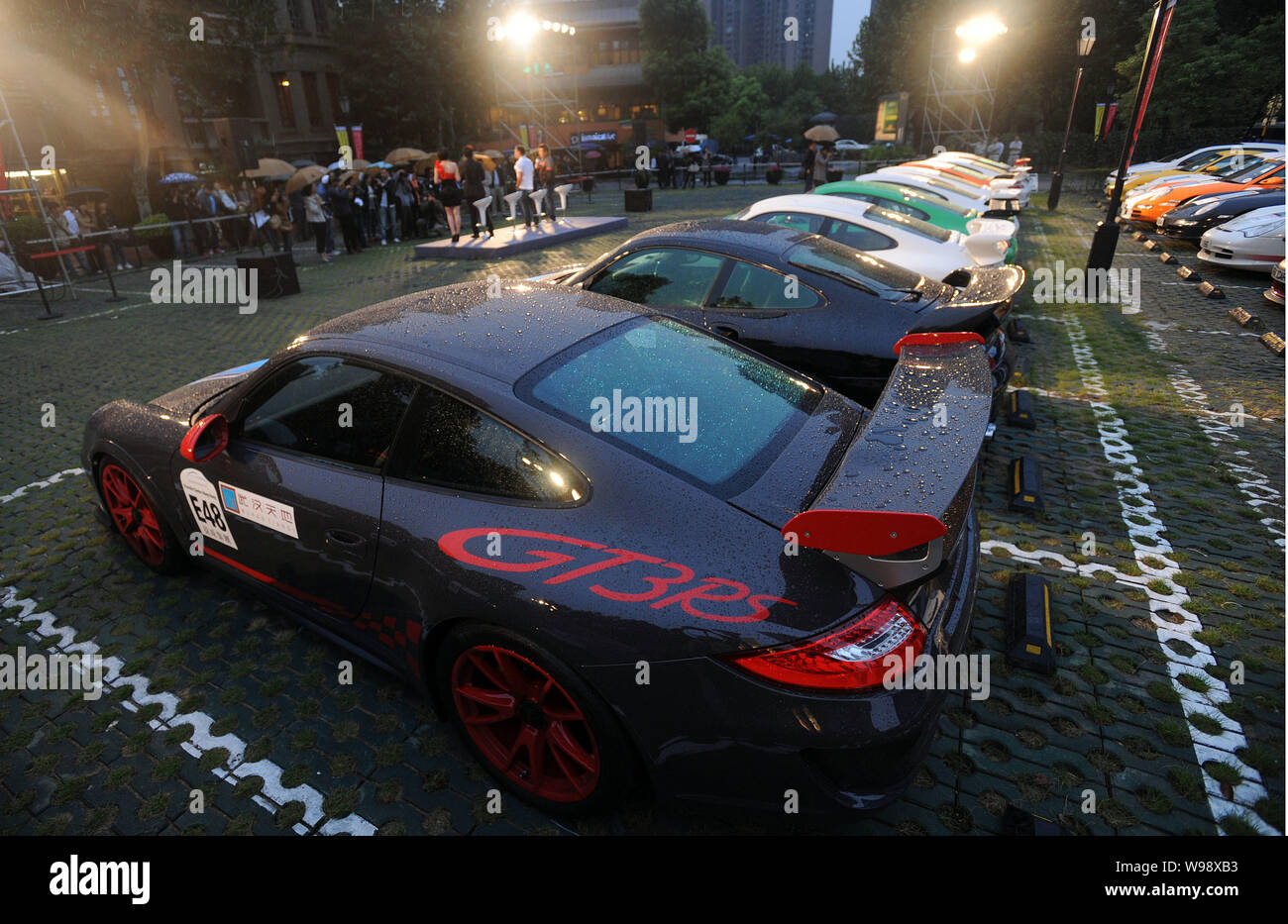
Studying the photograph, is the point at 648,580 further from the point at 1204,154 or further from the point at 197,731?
the point at 1204,154

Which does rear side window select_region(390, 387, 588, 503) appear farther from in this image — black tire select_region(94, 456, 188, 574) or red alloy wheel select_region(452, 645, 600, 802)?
black tire select_region(94, 456, 188, 574)

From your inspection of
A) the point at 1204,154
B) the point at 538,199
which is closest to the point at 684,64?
the point at 1204,154

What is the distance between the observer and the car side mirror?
9.96 ft

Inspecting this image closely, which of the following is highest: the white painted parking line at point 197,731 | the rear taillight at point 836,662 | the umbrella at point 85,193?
the umbrella at point 85,193

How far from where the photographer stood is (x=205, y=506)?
331 centimetres

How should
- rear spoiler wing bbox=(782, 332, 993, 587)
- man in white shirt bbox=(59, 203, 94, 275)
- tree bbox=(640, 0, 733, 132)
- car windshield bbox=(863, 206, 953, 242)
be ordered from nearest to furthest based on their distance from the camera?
rear spoiler wing bbox=(782, 332, 993, 587)
car windshield bbox=(863, 206, 953, 242)
man in white shirt bbox=(59, 203, 94, 275)
tree bbox=(640, 0, 733, 132)

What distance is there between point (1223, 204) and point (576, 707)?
1566 cm

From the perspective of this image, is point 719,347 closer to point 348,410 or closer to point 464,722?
point 348,410

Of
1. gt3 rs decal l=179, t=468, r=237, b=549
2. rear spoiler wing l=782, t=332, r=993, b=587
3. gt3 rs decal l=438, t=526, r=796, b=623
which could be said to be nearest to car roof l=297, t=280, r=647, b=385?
gt3 rs decal l=438, t=526, r=796, b=623

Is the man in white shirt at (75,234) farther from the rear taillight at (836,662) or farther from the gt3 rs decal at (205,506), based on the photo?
the rear taillight at (836,662)

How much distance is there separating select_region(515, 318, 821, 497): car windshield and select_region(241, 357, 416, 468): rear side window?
648 millimetres

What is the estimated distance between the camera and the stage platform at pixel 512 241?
14.6 metres

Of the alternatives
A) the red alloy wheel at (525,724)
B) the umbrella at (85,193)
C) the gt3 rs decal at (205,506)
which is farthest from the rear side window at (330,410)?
the umbrella at (85,193)
